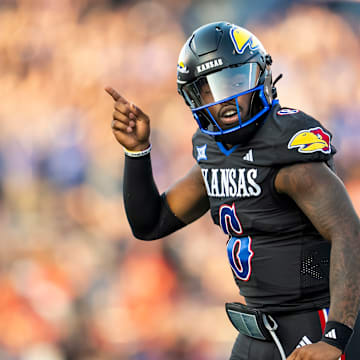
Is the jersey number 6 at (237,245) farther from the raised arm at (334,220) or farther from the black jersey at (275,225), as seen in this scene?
the raised arm at (334,220)

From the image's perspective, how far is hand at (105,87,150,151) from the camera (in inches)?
108

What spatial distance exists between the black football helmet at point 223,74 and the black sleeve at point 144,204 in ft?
1.35

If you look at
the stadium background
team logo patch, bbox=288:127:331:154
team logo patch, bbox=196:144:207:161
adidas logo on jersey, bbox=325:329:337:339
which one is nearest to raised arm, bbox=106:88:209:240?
team logo patch, bbox=196:144:207:161

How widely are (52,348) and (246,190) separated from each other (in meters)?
3.88

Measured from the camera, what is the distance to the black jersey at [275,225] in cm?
237

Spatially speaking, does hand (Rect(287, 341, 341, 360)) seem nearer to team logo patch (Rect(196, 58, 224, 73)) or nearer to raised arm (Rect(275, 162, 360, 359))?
raised arm (Rect(275, 162, 360, 359))

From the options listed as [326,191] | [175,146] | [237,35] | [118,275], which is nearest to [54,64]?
[175,146]

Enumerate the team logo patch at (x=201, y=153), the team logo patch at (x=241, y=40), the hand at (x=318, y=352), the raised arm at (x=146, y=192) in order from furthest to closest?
1. the raised arm at (x=146, y=192)
2. the team logo patch at (x=201, y=153)
3. the team logo patch at (x=241, y=40)
4. the hand at (x=318, y=352)

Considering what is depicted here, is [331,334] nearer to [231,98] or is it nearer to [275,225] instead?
[275,225]

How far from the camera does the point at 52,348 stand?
5871 millimetres

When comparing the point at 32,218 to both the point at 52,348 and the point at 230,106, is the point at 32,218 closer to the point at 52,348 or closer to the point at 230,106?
the point at 52,348

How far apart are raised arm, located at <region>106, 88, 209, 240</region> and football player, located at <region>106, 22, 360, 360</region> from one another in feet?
0.86

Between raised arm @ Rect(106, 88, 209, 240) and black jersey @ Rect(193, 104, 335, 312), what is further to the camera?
raised arm @ Rect(106, 88, 209, 240)

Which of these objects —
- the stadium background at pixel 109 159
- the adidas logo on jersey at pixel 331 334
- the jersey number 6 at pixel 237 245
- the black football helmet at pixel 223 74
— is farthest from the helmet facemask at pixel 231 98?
the stadium background at pixel 109 159
